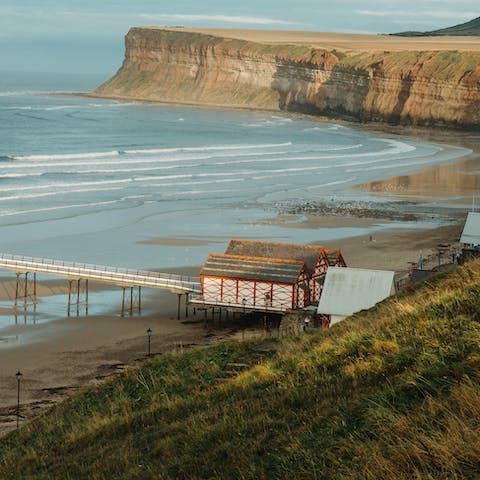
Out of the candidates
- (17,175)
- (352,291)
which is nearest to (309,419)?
(352,291)

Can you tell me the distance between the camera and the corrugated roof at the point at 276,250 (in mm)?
40188

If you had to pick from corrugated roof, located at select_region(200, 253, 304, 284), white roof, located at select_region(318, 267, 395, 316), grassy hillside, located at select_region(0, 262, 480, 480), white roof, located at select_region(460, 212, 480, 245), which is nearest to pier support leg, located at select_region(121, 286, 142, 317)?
corrugated roof, located at select_region(200, 253, 304, 284)

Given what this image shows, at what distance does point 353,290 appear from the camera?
34.2 m

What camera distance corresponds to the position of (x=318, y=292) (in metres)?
39.8

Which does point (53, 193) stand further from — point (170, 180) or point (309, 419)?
point (309, 419)

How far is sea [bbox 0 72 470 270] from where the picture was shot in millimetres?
54531

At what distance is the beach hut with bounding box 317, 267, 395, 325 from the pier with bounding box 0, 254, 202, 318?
7643 millimetres

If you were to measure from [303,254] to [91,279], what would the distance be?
8611 millimetres

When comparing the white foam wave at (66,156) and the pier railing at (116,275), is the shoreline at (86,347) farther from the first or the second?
the white foam wave at (66,156)

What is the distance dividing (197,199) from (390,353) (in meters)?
57.7

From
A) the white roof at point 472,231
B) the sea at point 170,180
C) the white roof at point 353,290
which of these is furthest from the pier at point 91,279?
the white roof at point 472,231

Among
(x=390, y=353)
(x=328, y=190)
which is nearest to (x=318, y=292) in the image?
(x=390, y=353)

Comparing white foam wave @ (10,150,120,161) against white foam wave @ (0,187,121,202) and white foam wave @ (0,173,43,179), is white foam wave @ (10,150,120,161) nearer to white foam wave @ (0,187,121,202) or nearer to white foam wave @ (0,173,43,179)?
white foam wave @ (0,173,43,179)

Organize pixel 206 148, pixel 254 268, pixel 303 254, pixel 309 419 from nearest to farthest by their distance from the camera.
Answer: pixel 309 419, pixel 254 268, pixel 303 254, pixel 206 148
